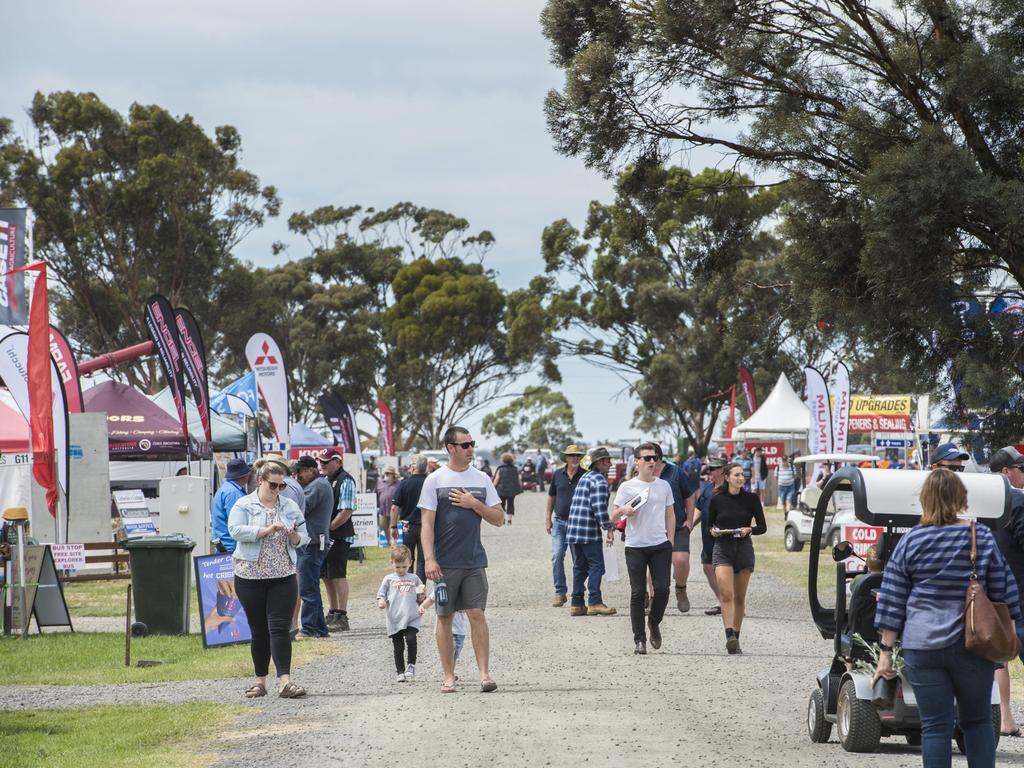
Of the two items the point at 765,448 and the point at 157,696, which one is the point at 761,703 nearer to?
the point at 157,696

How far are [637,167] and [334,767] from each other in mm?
11086

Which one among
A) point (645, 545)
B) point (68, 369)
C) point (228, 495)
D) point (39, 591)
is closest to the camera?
point (645, 545)

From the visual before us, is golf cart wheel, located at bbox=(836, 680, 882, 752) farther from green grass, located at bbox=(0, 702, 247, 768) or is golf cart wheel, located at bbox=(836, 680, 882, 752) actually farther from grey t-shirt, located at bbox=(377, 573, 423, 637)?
grey t-shirt, located at bbox=(377, 573, 423, 637)

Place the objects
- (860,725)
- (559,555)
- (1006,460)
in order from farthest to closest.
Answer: (559,555) < (1006,460) < (860,725)

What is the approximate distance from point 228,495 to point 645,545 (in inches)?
142

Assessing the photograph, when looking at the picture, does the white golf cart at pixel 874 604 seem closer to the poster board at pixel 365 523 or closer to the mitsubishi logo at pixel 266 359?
the poster board at pixel 365 523

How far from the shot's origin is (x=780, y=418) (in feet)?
141

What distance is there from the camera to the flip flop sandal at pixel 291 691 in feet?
31.9

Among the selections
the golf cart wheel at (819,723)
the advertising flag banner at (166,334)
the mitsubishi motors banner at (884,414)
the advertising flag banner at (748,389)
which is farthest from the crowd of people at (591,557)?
the advertising flag banner at (748,389)

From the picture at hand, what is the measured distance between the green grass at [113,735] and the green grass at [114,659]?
1.55 metres

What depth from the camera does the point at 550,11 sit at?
16.6 m

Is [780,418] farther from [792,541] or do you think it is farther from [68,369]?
[68,369]

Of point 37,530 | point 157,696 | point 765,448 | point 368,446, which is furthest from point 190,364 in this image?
point 368,446

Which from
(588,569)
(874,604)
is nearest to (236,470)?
(588,569)
